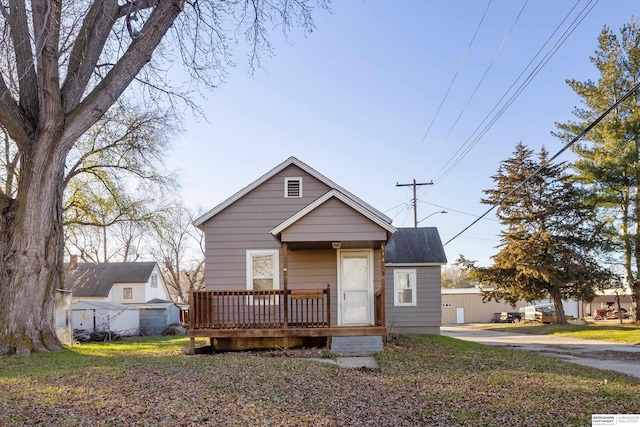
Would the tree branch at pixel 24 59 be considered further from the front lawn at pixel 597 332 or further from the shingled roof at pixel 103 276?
the shingled roof at pixel 103 276

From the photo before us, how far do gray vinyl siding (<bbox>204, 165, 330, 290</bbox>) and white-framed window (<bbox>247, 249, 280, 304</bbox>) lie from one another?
136 mm

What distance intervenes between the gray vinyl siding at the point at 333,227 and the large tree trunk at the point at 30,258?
16.9ft

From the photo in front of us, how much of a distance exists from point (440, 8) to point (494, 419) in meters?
11.4

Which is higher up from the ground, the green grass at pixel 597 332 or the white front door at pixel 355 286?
the white front door at pixel 355 286

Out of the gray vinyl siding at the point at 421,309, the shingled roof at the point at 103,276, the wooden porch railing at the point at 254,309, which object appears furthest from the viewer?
the shingled roof at the point at 103,276

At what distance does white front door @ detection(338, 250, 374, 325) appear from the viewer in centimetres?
1255

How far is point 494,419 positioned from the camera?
502 centimetres

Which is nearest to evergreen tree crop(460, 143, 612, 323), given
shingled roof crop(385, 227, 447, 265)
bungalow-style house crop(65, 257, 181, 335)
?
shingled roof crop(385, 227, 447, 265)

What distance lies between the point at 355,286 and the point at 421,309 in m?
5.26

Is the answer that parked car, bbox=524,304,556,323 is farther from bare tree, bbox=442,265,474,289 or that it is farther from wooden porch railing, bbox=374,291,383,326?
bare tree, bbox=442,265,474,289

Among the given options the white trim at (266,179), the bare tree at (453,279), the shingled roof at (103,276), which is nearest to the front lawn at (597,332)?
the white trim at (266,179)

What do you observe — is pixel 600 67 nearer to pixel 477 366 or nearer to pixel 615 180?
pixel 615 180

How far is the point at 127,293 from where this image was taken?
34.6 m

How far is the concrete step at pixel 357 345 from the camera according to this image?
10.3 m
